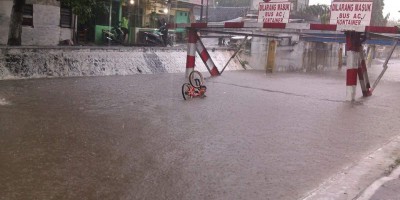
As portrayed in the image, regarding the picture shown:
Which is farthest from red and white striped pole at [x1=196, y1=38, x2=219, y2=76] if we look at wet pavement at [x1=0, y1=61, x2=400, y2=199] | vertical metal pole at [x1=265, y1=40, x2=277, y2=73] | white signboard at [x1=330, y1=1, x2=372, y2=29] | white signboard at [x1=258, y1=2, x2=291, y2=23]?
vertical metal pole at [x1=265, y1=40, x2=277, y2=73]

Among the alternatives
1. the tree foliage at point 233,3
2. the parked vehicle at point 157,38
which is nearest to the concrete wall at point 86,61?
the parked vehicle at point 157,38

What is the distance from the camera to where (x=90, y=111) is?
7.55m

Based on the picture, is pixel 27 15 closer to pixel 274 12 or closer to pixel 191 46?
pixel 191 46

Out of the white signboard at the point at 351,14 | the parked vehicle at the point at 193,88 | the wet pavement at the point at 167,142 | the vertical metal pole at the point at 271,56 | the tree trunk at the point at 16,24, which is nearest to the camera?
the wet pavement at the point at 167,142

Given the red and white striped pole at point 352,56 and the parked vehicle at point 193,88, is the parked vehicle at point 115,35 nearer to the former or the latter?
the parked vehicle at point 193,88

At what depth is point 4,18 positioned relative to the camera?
12141mm

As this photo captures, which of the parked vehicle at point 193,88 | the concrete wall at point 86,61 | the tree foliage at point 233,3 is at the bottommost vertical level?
the parked vehicle at point 193,88

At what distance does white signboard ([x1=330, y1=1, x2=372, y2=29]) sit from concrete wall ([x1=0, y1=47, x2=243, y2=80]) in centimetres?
753

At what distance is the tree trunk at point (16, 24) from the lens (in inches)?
459

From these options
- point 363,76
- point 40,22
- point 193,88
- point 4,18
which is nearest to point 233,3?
point 40,22

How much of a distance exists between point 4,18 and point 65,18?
318cm

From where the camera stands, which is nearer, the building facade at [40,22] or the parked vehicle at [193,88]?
the parked vehicle at [193,88]

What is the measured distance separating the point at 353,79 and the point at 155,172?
8728 mm

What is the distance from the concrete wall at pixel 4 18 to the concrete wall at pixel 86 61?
5.62ft
